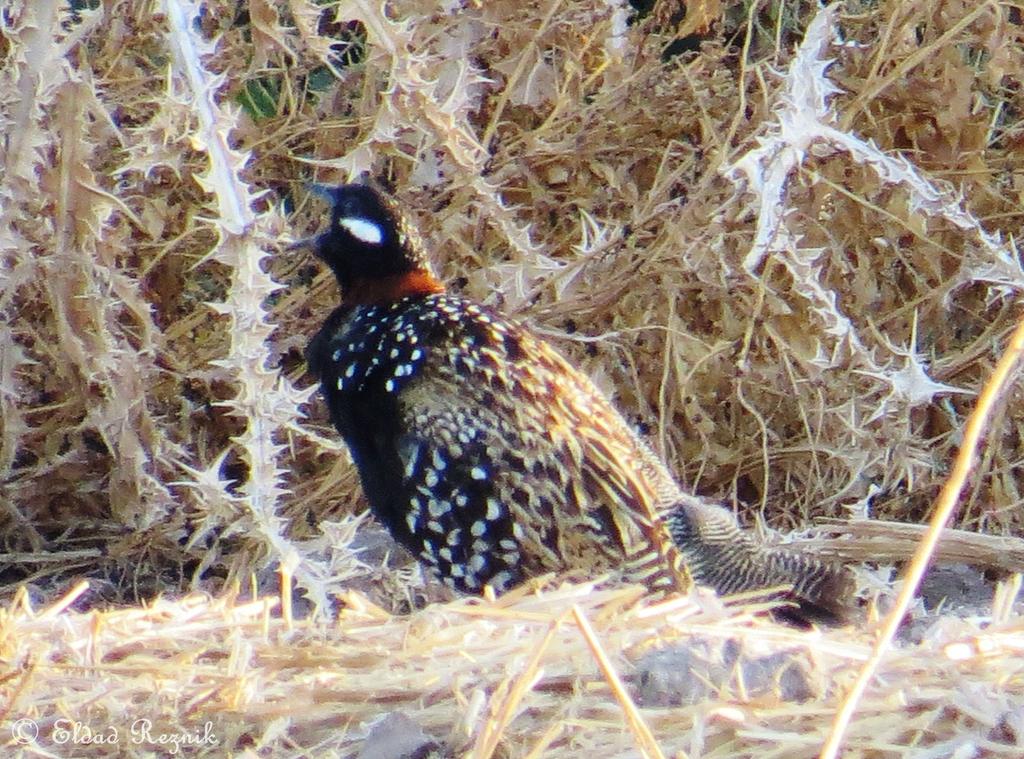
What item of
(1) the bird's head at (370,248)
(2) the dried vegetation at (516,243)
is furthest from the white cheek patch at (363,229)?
(2) the dried vegetation at (516,243)

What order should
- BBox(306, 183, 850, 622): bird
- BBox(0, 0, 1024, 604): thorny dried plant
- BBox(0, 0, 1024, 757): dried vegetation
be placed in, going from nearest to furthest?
BBox(306, 183, 850, 622): bird
BBox(0, 0, 1024, 757): dried vegetation
BBox(0, 0, 1024, 604): thorny dried plant

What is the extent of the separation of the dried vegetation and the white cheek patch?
17 cm

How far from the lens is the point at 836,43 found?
4.64 meters

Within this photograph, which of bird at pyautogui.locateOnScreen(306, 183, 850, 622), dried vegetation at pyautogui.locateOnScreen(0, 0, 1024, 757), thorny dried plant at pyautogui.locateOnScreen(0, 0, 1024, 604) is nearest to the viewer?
bird at pyautogui.locateOnScreen(306, 183, 850, 622)

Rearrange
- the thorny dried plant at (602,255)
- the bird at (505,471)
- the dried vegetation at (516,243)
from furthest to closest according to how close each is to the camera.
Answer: the thorny dried plant at (602,255) → the dried vegetation at (516,243) → the bird at (505,471)

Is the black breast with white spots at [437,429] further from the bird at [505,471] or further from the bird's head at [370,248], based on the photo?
the bird's head at [370,248]

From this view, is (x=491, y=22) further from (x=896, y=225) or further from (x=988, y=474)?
(x=988, y=474)

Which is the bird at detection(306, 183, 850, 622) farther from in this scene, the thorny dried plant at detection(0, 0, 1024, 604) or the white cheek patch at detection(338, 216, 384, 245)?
the thorny dried plant at detection(0, 0, 1024, 604)

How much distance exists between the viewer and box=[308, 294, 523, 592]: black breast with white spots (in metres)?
3.71

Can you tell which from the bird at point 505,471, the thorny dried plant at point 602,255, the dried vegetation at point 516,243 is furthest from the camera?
the thorny dried plant at point 602,255

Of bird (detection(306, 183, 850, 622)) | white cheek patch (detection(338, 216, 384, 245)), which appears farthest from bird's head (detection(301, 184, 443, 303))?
bird (detection(306, 183, 850, 622))

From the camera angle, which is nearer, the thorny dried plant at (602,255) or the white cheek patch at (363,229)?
the white cheek patch at (363,229)

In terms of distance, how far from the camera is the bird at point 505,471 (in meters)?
3.70

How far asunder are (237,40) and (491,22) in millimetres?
719
